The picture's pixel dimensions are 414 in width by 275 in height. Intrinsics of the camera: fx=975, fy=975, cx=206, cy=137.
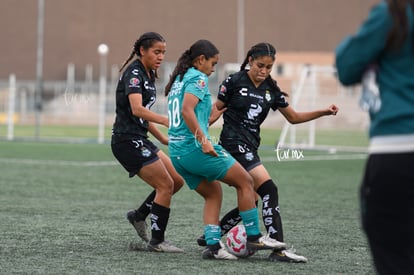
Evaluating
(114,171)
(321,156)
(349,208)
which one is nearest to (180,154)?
(349,208)

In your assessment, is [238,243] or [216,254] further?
[238,243]

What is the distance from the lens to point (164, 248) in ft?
25.7

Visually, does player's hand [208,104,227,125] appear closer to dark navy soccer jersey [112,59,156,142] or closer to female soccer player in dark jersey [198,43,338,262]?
female soccer player in dark jersey [198,43,338,262]

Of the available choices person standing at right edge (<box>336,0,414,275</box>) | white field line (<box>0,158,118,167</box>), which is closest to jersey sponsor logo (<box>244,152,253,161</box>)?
person standing at right edge (<box>336,0,414,275</box>)

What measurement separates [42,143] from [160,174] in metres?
19.4

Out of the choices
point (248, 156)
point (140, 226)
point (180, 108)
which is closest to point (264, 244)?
point (248, 156)

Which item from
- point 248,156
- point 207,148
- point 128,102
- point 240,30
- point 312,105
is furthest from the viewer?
point 240,30

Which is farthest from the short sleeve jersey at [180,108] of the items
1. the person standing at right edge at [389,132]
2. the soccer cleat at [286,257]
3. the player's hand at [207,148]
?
the person standing at right edge at [389,132]

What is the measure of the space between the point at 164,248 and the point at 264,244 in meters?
0.92

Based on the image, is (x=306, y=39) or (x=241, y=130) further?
(x=306, y=39)

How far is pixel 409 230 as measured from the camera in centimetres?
393

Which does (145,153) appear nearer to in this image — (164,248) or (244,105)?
(164,248)

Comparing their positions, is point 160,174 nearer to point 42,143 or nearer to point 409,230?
point 409,230

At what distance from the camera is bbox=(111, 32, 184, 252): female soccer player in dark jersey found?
7930mm
